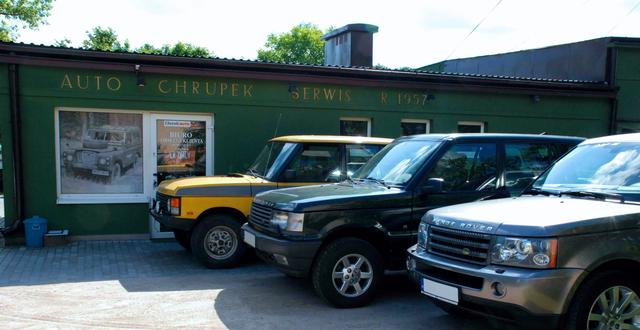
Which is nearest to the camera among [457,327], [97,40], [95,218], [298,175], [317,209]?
[457,327]

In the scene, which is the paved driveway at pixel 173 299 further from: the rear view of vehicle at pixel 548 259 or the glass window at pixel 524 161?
the glass window at pixel 524 161

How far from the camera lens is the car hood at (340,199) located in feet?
18.0

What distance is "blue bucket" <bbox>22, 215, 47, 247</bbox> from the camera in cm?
858

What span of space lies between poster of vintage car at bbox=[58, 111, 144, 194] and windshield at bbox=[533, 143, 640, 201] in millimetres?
7234

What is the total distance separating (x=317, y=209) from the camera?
216 inches

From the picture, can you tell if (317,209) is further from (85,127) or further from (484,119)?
(484,119)

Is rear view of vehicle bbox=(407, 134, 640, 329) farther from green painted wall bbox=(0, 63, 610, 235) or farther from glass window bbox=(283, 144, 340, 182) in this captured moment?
green painted wall bbox=(0, 63, 610, 235)

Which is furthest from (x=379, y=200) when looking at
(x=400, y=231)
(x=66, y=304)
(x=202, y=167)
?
(x=202, y=167)

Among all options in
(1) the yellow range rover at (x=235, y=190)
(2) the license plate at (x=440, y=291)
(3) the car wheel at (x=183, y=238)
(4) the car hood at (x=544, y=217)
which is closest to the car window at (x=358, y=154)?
(1) the yellow range rover at (x=235, y=190)

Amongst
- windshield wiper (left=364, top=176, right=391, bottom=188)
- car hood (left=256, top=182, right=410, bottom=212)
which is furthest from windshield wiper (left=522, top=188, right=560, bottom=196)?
windshield wiper (left=364, top=176, right=391, bottom=188)

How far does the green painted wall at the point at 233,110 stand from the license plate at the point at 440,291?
243 inches

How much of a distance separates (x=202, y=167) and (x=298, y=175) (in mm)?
3254

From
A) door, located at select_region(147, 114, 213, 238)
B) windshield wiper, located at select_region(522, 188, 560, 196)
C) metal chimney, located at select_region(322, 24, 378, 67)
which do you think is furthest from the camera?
metal chimney, located at select_region(322, 24, 378, 67)

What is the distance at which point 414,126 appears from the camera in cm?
1150
